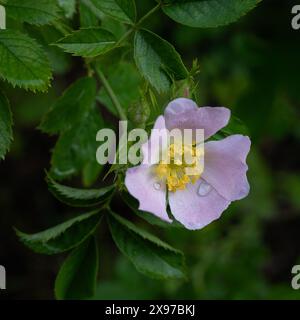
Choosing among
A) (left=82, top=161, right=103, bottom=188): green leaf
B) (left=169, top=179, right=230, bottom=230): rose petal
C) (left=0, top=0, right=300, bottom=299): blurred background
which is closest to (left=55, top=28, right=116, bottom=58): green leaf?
(left=169, top=179, right=230, bottom=230): rose petal

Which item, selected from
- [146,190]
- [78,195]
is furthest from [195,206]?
[78,195]

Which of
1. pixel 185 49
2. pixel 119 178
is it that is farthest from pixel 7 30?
pixel 185 49

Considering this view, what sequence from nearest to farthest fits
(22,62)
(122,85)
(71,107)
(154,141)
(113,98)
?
1. (154,141)
2. (22,62)
3. (113,98)
4. (71,107)
5. (122,85)

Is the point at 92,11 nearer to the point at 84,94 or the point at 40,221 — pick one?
the point at 84,94

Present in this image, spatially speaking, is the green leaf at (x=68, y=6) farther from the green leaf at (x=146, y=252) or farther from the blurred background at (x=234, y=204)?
the blurred background at (x=234, y=204)

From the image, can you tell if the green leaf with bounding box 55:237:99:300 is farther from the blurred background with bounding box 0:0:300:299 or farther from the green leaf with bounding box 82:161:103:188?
the blurred background with bounding box 0:0:300:299

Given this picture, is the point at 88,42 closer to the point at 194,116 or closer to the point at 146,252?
the point at 194,116
